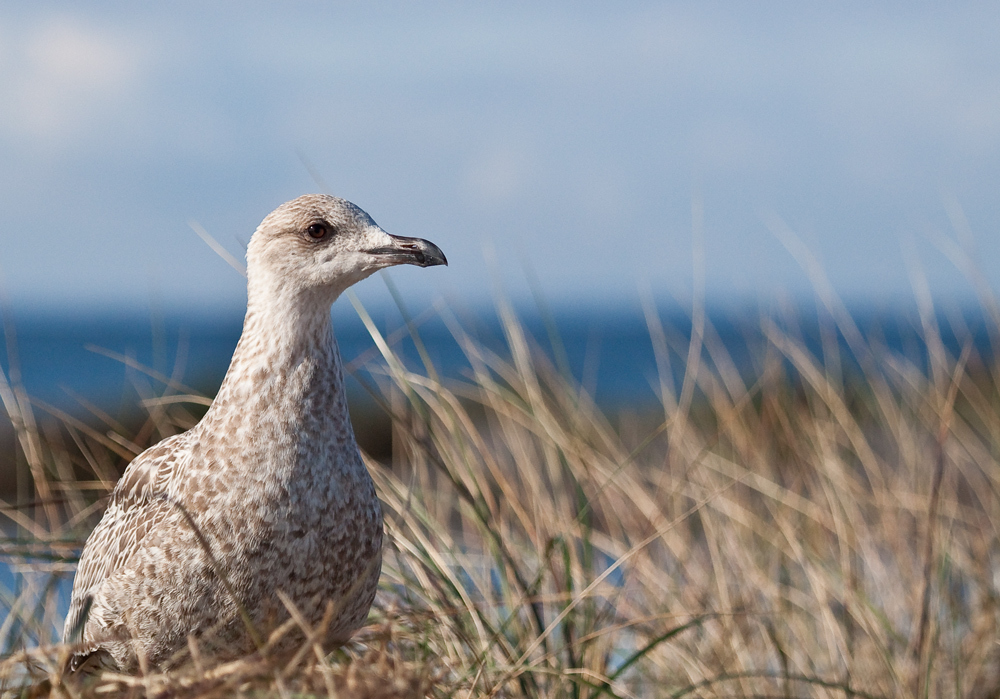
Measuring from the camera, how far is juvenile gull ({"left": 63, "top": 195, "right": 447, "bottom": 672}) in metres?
2.72

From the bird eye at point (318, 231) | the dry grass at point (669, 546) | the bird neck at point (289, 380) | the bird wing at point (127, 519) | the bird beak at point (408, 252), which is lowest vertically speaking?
the dry grass at point (669, 546)

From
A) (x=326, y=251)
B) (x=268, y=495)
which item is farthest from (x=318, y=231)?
(x=268, y=495)

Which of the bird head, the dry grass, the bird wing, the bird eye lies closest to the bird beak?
the bird head

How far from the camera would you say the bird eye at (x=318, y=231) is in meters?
2.98

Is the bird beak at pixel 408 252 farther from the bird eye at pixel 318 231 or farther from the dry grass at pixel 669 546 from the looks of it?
the dry grass at pixel 669 546

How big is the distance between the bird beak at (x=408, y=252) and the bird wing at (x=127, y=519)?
0.84m

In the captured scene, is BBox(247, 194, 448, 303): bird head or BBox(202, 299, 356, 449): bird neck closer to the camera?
BBox(202, 299, 356, 449): bird neck

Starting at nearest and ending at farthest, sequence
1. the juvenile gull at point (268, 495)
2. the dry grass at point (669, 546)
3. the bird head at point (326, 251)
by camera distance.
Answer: the juvenile gull at point (268, 495), the bird head at point (326, 251), the dry grass at point (669, 546)

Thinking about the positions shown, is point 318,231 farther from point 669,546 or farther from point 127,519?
point 669,546

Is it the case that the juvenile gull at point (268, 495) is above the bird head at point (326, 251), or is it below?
below

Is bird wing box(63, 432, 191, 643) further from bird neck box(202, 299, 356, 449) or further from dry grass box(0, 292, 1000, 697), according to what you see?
bird neck box(202, 299, 356, 449)

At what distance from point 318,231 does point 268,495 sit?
804 millimetres

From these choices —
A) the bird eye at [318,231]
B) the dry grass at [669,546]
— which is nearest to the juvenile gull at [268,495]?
the bird eye at [318,231]

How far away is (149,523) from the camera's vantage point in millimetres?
2934
